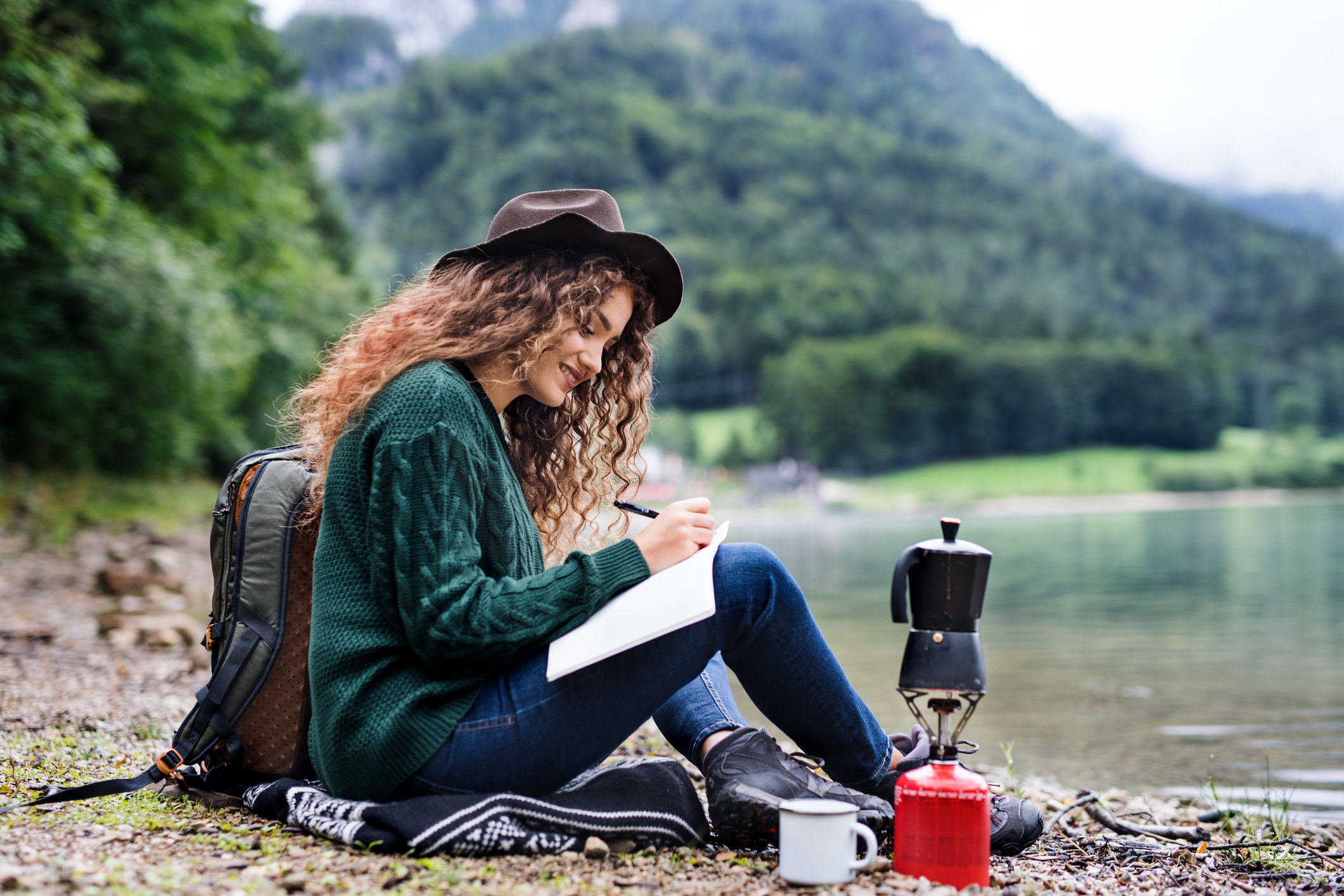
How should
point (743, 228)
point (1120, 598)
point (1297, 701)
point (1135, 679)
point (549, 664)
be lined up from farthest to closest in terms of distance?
point (743, 228)
point (1120, 598)
point (1135, 679)
point (1297, 701)
point (549, 664)

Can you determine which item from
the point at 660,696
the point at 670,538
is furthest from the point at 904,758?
the point at 670,538

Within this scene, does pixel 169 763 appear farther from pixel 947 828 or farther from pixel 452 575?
pixel 947 828

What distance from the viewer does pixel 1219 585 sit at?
51.8 feet

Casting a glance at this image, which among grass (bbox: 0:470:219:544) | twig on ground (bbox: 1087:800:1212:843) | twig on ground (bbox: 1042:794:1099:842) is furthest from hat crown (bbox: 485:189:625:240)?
grass (bbox: 0:470:219:544)

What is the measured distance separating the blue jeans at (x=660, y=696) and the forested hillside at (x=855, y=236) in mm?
80612

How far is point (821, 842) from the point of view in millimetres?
2402

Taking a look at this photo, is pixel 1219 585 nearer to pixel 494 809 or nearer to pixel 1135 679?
pixel 1135 679

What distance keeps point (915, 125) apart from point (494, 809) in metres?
208

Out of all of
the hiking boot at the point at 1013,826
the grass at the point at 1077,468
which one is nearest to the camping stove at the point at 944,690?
the hiking boot at the point at 1013,826

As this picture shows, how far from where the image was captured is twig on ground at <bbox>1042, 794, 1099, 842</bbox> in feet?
11.5

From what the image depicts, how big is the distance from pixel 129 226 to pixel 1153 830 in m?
16.6

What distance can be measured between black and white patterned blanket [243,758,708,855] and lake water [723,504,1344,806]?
2924 millimetres

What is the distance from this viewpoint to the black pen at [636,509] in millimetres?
2748

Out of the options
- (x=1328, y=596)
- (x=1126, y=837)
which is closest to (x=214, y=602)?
(x=1126, y=837)
